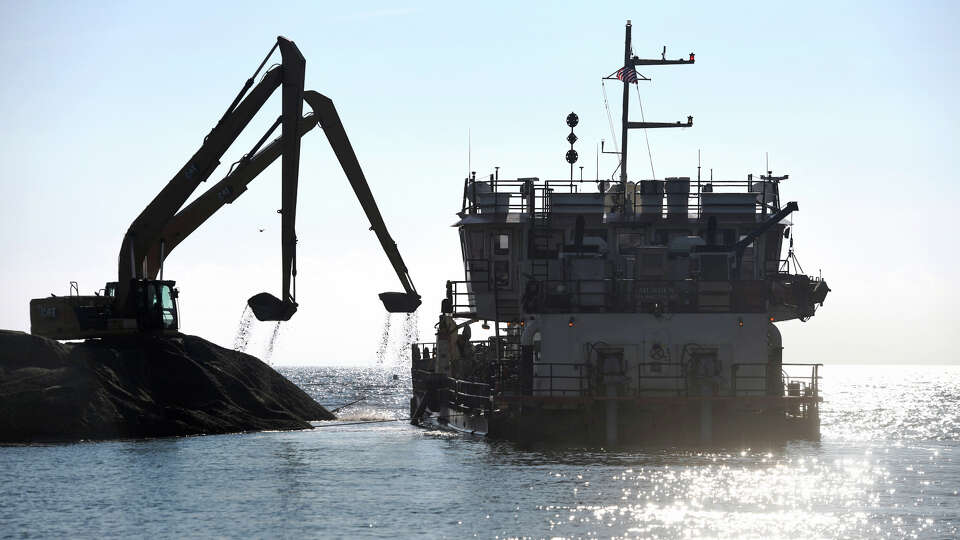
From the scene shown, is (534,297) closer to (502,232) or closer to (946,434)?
(502,232)

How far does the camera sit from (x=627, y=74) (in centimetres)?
5016

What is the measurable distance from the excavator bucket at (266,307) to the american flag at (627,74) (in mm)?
15316

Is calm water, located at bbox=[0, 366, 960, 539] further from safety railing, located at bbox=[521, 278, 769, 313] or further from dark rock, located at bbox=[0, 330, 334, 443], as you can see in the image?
safety railing, located at bbox=[521, 278, 769, 313]

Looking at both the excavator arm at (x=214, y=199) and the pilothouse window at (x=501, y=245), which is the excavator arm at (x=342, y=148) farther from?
the pilothouse window at (x=501, y=245)

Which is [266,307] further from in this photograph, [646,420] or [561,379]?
[646,420]

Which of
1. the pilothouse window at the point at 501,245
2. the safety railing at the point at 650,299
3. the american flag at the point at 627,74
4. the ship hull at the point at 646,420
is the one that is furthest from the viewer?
the american flag at the point at 627,74

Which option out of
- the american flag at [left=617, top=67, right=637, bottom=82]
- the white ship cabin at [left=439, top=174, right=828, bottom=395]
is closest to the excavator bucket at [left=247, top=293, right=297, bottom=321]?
the white ship cabin at [left=439, top=174, right=828, bottom=395]

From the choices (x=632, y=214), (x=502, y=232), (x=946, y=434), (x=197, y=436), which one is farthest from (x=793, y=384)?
(x=946, y=434)

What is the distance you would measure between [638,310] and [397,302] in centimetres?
1517

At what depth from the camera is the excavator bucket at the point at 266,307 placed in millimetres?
47375

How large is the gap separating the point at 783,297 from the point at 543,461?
11717 mm

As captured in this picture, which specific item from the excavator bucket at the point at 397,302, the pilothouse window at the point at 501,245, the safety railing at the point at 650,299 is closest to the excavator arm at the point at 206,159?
the excavator bucket at the point at 397,302

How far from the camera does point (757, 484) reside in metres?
34.6

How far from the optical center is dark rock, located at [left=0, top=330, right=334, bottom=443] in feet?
157
